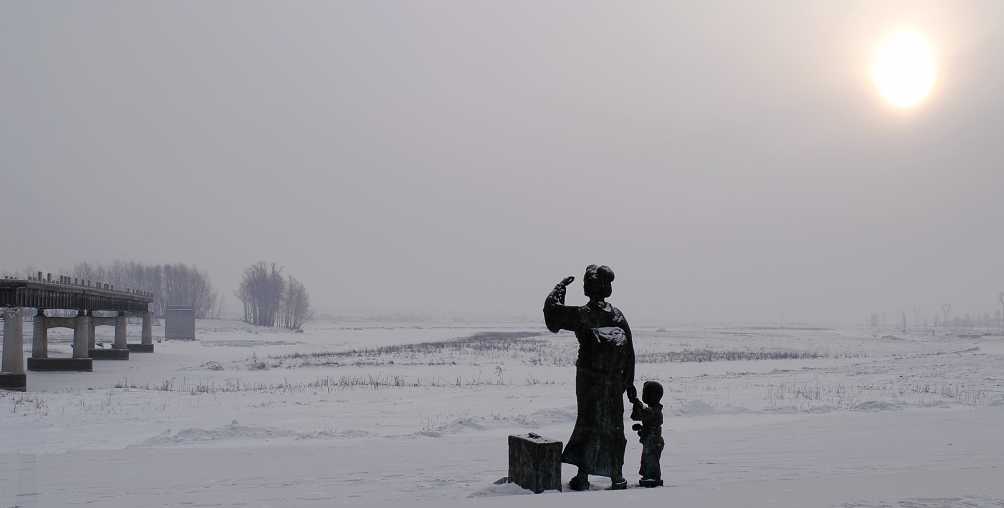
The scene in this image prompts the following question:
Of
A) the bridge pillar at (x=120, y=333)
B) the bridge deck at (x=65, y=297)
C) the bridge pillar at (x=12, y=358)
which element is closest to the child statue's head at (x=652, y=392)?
the bridge pillar at (x=12, y=358)

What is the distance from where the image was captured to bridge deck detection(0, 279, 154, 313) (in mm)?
26391

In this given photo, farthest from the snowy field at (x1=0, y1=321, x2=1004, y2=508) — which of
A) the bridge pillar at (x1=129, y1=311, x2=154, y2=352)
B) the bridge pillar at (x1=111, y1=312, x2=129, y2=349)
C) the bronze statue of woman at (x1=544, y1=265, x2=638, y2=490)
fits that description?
the bridge pillar at (x1=129, y1=311, x2=154, y2=352)

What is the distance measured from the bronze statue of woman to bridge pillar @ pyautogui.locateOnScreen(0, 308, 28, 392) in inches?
910

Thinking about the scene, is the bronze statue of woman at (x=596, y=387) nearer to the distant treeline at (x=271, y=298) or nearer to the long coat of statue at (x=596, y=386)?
the long coat of statue at (x=596, y=386)

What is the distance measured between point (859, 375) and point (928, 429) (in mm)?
15712

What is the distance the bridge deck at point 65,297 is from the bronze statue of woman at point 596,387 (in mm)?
25224

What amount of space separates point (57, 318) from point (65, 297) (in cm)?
275

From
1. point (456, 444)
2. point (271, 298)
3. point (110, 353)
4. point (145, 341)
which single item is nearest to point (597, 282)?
point (456, 444)

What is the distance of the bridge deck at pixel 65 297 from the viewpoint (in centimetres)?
2639

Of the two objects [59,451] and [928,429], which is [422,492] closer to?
[59,451]

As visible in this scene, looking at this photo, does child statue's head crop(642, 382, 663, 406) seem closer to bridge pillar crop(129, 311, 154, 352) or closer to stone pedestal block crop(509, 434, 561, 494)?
stone pedestal block crop(509, 434, 561, 494)

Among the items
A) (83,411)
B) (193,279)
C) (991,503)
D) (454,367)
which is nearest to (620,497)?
(991,503)

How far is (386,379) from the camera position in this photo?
27.4 meters

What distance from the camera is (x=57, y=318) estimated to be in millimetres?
36094
